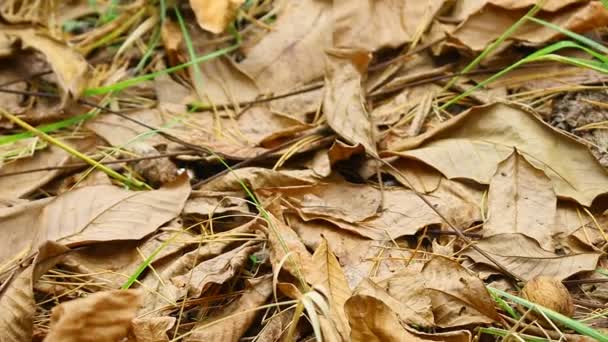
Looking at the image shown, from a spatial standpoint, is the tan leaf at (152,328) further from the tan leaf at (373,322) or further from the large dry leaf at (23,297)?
the tan leaf at (373,322)

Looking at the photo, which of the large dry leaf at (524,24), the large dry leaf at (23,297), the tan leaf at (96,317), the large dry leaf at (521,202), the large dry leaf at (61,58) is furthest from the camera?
the large dry leaf at (61,58)

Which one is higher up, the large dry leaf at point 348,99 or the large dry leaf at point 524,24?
the large dry leaf at point 524,24

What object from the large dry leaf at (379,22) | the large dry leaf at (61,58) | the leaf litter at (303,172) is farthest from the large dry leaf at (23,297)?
the large dry leaf at (379,22)

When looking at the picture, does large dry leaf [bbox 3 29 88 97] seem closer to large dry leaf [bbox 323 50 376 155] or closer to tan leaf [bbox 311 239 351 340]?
large dry leaf [bbox 323 50 376 155]

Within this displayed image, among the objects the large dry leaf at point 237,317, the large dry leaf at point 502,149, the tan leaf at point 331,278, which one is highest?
the large dry leaf at point 502,149

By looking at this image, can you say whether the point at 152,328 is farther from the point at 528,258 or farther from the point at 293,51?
the point at 293,51

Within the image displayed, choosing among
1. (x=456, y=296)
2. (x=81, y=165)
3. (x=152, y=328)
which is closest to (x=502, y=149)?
(x=456, y=296)
